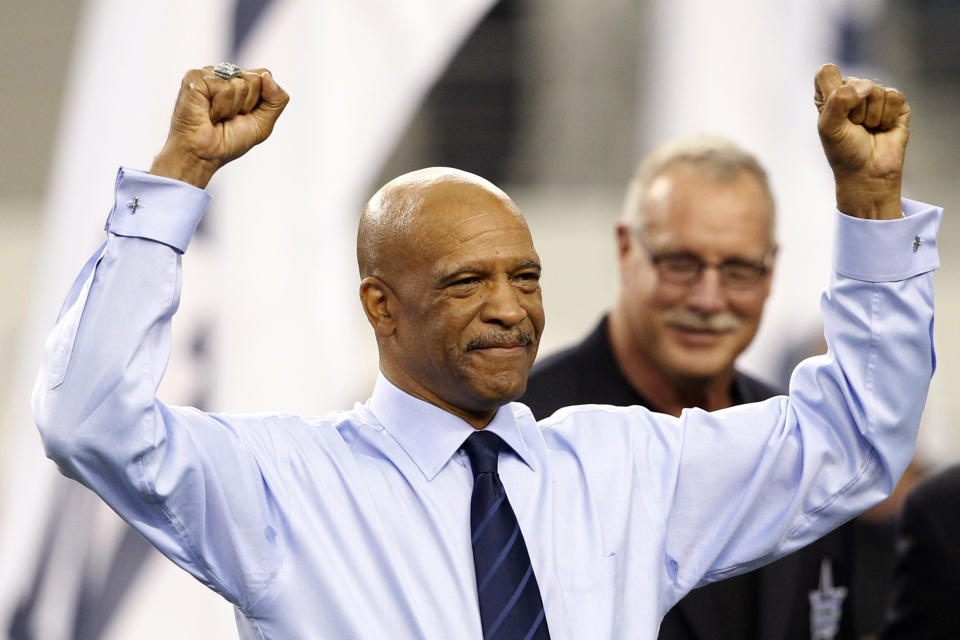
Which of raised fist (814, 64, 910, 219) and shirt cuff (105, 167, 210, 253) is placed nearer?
shirt cuff (105, 167, 210, 253)

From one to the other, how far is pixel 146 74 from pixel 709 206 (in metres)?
1.43

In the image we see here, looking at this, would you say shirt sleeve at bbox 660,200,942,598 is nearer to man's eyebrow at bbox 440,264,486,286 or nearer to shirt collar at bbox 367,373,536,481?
shirt collar at bbox 367,373,536,481

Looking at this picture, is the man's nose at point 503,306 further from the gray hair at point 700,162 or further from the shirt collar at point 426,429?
the gray hair at point 700,162

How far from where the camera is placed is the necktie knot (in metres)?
2.07

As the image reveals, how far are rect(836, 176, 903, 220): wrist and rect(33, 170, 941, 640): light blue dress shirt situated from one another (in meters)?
0.02

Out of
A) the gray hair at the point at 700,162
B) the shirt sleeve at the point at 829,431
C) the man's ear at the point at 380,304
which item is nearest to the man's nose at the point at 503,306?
the man's ear at the point at 380,304

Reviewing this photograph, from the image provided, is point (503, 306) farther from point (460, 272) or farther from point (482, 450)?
point (482, 450)

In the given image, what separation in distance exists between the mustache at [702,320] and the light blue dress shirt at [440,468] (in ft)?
2.67

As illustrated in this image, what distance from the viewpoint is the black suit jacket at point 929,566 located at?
114 inches

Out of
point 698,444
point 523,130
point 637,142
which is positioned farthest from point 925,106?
point 698,444

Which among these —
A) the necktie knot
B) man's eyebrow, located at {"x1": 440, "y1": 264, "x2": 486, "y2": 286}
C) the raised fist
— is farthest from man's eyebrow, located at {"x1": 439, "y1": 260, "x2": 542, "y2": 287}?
the raised fist

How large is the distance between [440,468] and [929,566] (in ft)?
4.32

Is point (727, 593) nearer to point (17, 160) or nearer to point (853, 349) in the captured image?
point (853, 349)

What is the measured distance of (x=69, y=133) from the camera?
12.2ft
